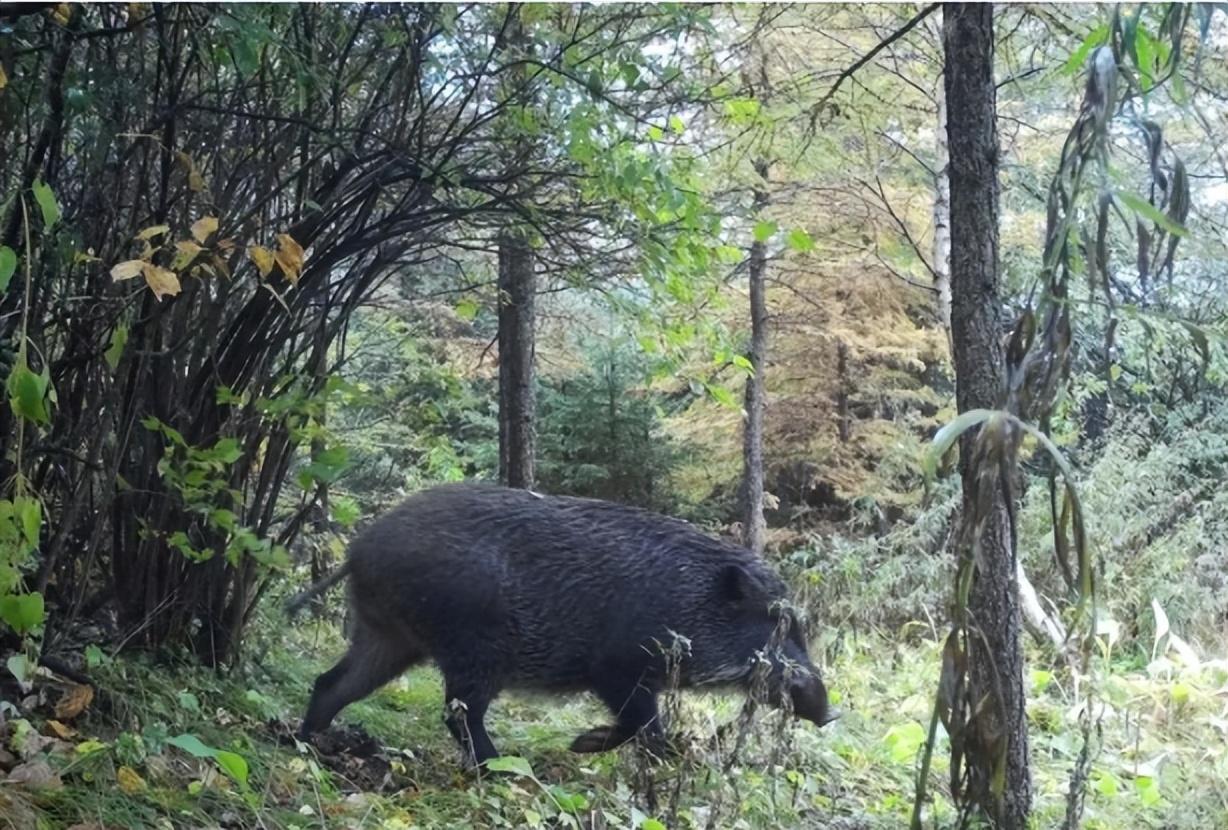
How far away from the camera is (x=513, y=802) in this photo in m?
4.27

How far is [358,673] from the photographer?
5.04 m

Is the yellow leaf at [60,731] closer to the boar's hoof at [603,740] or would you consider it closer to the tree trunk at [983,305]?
the boar's hoof at [603,740]

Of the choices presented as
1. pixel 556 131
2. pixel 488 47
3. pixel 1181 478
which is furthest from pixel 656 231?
pixel 1181 478

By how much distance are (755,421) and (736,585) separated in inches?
226

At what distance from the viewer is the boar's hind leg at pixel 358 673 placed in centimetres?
501

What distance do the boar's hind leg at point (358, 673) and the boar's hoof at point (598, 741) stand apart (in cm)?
76

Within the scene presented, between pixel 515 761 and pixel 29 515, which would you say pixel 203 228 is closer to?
pixel 29 515

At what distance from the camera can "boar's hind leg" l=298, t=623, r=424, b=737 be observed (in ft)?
16.4

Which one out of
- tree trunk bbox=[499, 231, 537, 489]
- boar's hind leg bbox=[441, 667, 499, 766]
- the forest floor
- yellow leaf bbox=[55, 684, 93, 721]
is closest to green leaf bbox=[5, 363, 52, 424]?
the forest floor

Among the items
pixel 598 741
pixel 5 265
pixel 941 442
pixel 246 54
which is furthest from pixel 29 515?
pixel 598 741

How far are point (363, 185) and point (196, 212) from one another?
65 cm

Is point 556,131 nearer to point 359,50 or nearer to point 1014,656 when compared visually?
point 359,50

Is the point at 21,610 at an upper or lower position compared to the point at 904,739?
upper

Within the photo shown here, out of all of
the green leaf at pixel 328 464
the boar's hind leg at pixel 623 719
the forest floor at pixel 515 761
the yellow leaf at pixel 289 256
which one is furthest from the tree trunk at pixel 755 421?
the yellow leaf at pixel 289 256
